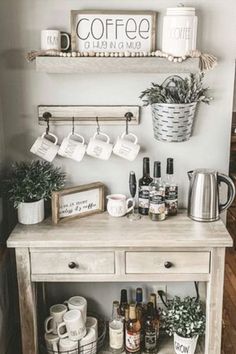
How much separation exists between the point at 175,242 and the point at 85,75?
33.7 inches

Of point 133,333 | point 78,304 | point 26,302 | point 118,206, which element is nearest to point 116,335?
point 133,333

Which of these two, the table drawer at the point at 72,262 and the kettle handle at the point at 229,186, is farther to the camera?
the kettle handle at the point at 229,186

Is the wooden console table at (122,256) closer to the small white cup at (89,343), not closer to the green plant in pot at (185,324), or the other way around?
the green plant in pot at (185,324)

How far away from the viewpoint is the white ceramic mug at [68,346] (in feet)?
7.04

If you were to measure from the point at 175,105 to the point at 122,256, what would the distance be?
0.68 m

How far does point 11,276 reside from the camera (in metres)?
2.36

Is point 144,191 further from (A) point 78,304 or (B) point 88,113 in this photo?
(A) point 78,304

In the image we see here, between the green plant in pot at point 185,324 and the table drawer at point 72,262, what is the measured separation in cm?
45

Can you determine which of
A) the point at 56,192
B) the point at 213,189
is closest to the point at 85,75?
the point at 56,192

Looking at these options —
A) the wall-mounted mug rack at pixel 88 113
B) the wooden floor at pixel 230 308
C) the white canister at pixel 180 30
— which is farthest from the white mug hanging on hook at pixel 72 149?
the wooden floor at pixel 230 308

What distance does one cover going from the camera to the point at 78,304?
2.26m

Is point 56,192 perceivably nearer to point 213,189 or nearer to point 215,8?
point 213,189

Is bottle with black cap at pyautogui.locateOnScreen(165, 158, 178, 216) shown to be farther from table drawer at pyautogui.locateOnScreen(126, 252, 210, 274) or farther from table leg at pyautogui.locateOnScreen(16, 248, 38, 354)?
table leg at pyautogui.locateOnScreen(16, 248, 38, 354)

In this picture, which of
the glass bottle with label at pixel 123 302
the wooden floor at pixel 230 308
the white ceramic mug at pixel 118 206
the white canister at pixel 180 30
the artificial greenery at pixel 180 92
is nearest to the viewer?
the white canister at pixel 180 30
